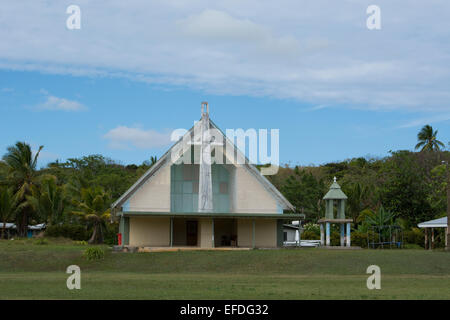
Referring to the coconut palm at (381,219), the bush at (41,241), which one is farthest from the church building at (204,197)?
the bush at (41,241)

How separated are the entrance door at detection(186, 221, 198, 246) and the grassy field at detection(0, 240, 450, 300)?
24.5 feet

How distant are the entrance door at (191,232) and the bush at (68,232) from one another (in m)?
15.4

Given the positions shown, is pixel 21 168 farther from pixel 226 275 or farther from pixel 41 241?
pixel 226 275

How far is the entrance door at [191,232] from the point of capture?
1523 inches

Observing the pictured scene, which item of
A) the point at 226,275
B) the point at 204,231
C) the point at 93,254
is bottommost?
the point at 226,275

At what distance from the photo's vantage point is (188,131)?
35.7m

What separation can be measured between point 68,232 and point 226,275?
2903cm

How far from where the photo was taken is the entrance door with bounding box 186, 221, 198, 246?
38688 mm

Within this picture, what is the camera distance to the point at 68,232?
50.4 meters

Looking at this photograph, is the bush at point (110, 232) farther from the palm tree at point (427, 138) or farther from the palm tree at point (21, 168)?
the palm tree at point (427, 138)

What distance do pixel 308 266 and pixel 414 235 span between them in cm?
2041

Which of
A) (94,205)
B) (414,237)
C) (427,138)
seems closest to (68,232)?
(94,205)

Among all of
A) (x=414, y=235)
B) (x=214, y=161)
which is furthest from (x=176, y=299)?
(x=414, y=235)
